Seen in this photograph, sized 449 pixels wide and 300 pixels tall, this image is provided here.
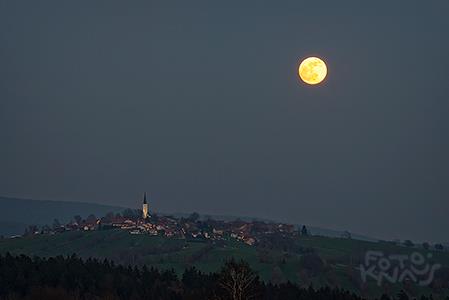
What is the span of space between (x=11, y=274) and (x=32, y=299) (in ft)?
73.4

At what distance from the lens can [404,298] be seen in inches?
6639

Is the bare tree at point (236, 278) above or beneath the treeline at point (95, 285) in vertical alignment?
above

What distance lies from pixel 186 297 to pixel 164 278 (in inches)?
1276

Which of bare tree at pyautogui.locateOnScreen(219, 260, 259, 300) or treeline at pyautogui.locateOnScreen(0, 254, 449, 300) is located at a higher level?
bare tree at pyautogui.locateOnScreen(219, 260, 259, 300)

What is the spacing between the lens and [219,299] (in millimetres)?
63969

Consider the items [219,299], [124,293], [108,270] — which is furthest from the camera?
[108,270]

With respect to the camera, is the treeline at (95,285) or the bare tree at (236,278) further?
the treeline at (95,285)

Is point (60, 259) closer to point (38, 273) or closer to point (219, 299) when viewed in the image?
point (38, 273)

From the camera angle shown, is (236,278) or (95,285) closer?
(236,278)

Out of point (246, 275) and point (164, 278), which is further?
point (164, 278)

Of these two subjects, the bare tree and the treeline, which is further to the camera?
the treeline

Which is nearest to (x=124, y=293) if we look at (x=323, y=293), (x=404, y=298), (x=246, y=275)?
(x=323, y=293)

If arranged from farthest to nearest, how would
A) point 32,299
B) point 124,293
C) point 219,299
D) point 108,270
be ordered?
point 108,270 < point 124,293 < point 32,299 < point 219,299

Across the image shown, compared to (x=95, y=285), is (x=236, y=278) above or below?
above
